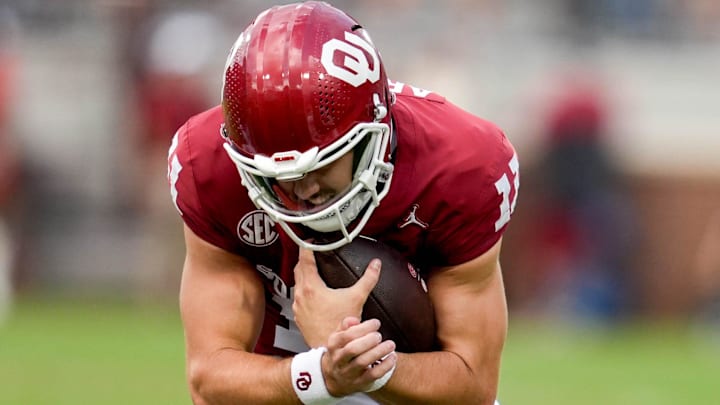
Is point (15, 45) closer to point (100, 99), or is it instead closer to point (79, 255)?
point (100, 99)

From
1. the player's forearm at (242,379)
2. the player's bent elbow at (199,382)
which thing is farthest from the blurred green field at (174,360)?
the player's forearm at (242,379)

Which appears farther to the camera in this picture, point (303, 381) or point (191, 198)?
point (191, 198)

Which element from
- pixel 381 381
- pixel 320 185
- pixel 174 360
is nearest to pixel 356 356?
pixel 381 381

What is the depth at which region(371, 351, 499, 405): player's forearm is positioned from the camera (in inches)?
162

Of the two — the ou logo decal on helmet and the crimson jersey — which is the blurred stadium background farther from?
the ou logo decal on helmet

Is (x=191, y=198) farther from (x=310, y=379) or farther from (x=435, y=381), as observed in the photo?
(x=435, y=381)

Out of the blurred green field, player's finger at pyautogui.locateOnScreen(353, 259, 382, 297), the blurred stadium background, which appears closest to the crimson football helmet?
player's finger at pyautogui.locateOnScreen(353, 259, 382, 297)

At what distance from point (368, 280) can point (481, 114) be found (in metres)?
7.73

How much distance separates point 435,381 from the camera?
420cm

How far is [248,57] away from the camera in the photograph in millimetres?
3938

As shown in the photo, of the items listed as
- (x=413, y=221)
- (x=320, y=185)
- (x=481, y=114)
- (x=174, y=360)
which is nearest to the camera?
(x=320, y=185)

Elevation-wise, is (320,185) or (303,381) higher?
(320,185)

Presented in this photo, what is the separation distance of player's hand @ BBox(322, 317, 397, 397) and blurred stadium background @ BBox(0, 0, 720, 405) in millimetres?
5979

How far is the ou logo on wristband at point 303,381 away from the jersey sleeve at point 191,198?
0.52 metres
